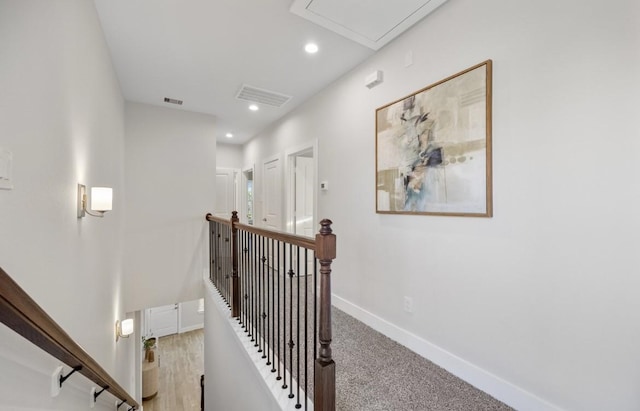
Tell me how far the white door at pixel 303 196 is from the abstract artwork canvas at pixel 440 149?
2.00 meters

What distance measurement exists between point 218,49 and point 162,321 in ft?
22.1

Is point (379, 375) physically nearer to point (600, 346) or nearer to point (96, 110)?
point (600, 346)

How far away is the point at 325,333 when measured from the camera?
126 centimetres

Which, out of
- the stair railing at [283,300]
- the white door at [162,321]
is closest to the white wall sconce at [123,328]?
the stair railing at [283,300]

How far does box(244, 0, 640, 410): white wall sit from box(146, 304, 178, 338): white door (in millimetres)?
6477

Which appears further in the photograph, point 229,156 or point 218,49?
point 229,156

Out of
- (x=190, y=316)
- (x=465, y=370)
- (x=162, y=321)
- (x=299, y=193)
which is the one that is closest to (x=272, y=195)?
(x=299, y=193)

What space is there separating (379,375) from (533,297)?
1.05 meters

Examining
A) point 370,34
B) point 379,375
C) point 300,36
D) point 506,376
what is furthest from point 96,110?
point 506,376

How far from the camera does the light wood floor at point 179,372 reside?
4.84 m

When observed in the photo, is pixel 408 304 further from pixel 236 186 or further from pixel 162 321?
pixel 162 321

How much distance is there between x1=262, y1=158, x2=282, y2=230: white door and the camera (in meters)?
4.55

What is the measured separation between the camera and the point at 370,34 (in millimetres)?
2293

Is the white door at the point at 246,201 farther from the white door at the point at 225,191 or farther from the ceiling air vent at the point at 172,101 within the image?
the ceiling air vent at the point at 172,101
